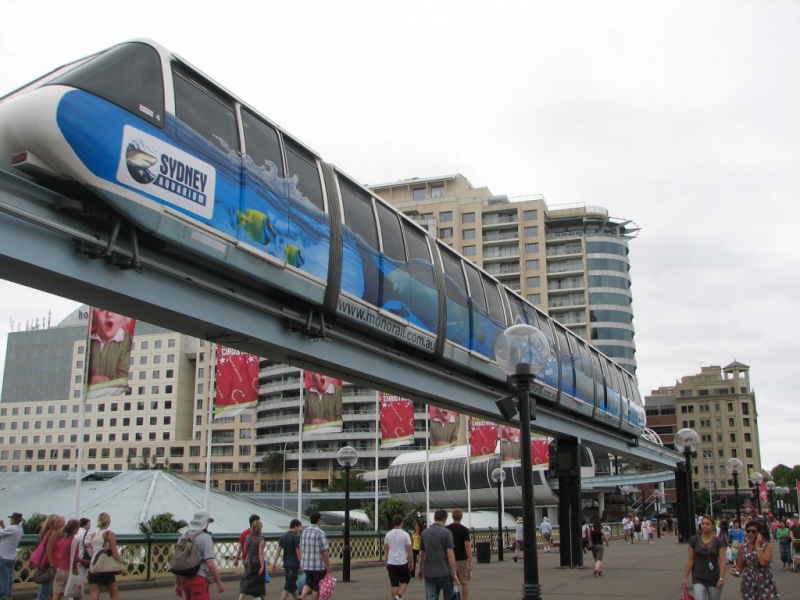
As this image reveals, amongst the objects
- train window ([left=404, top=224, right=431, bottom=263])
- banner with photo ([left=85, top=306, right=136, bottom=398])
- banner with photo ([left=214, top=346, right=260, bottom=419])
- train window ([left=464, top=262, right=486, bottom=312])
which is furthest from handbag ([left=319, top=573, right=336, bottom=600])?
banner with photo ([left=214, top=346, right=260, bottom=419])

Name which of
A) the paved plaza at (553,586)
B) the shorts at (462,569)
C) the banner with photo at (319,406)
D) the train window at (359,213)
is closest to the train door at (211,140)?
the train window at (359,213)

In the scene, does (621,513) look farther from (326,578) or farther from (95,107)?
(95,107)

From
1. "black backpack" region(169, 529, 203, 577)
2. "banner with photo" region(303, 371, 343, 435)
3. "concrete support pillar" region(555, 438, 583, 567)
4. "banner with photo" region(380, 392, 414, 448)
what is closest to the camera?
"black backpack" region(169, 529, 203, 577)

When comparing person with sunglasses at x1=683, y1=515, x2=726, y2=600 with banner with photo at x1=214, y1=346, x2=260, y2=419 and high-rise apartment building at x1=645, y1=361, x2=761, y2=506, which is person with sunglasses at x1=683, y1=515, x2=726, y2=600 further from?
high-rise apartment building at x1=645, y1=361, x2=761, y2=506

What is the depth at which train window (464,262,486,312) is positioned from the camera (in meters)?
17.8

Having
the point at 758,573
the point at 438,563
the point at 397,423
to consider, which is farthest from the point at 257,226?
the point at 397,423

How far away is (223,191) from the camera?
1006cm

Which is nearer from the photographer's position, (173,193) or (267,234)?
(173,193)

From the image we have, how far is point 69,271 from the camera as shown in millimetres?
8703

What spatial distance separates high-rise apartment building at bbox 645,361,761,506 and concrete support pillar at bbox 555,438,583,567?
96.9m

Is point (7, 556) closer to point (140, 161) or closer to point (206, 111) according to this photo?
point (140, 161)

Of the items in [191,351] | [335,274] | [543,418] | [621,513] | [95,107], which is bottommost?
[621,513]

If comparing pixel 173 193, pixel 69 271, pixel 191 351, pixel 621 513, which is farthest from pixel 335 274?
pixel 191 351

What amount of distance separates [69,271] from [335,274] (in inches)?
170
